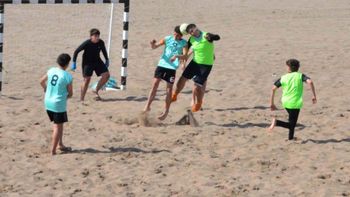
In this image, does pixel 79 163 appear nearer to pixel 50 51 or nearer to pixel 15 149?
pixel 15 149

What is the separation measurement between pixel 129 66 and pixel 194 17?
9.34 metres

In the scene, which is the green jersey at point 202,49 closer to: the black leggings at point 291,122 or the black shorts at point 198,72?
the black shorts at point 198,72

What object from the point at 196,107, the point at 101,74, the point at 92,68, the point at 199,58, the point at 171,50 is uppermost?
the point at 171,50

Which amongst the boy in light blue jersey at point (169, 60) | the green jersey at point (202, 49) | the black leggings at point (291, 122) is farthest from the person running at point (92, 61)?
the black leggings at point (291, 122)

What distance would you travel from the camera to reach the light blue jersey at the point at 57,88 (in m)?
10.5

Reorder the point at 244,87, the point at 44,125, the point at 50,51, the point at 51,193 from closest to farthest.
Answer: the point at 51,193, the point at 44,125, the point at 244,87, the point at 50,51

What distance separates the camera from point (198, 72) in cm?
1338

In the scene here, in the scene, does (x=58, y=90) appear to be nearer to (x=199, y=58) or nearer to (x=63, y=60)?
(x=63, y=60)

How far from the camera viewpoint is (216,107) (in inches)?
573

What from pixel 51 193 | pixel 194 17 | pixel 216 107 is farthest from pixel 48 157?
pixel 194 17

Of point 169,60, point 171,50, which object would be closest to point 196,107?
point 169,60

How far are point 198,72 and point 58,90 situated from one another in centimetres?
339

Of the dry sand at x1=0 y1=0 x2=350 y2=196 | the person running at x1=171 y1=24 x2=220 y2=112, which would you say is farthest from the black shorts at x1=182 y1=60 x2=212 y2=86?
the dry sand at x1=0 y1=0 x2=350 y2=196

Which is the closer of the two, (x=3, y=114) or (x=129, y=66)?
(x=3, y=114)
